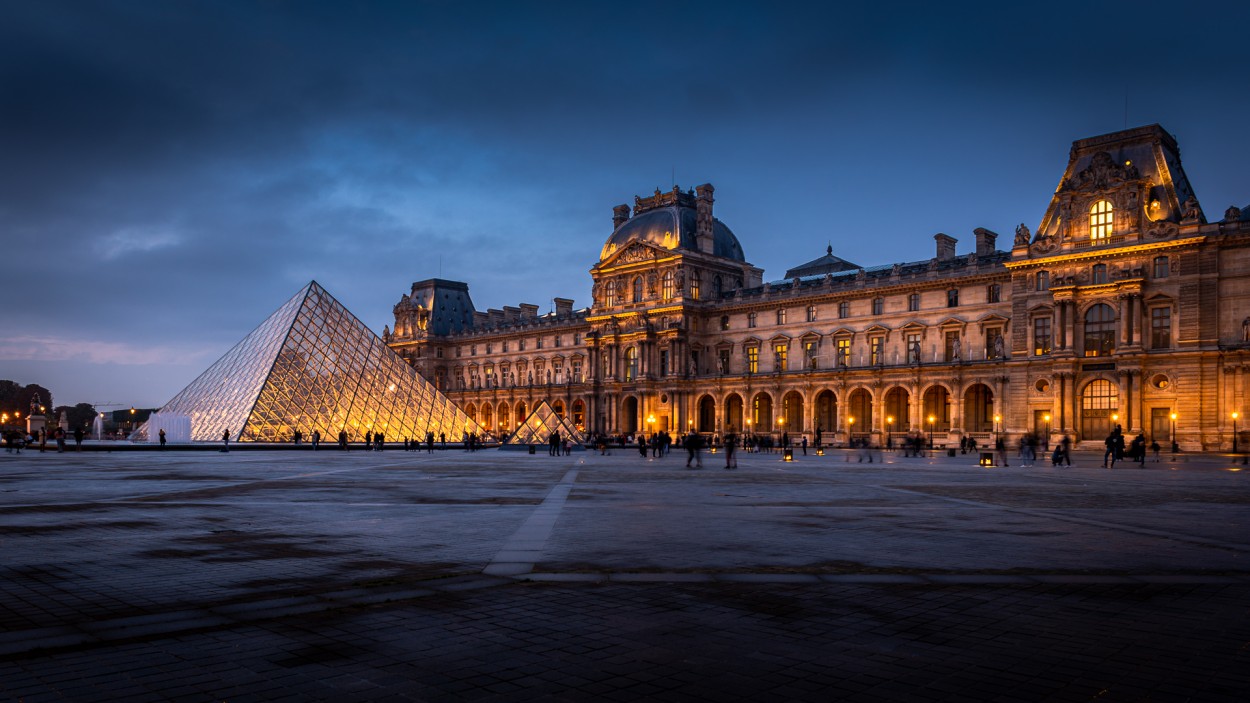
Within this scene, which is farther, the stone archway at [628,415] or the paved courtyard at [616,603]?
the stone archway at [628,415]

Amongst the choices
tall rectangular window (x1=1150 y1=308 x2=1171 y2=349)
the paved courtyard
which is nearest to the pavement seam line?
the paved courtyard

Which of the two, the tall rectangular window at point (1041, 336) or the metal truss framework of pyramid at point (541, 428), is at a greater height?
the tall rectangular window at point (1041, 336)

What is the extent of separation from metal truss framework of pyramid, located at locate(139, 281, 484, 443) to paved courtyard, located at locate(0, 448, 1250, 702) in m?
34.9

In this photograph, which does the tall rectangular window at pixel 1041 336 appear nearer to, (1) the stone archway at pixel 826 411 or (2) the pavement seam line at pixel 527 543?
(1) the stone archway at pixel 826 411

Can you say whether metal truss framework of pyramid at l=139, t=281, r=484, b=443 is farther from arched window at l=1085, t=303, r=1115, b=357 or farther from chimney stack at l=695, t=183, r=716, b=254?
arched window at l=1085, t=303, r=1115, b=357

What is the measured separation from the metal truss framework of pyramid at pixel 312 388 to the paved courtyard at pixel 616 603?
3492 centimetres

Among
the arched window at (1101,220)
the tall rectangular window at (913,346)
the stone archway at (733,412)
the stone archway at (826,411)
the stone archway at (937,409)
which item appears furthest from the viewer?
the stone archway at (733,412)

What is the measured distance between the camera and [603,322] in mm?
78812

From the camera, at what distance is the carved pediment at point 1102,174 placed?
5078 centimetres

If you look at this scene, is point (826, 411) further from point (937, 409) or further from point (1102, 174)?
point (1102, 174)

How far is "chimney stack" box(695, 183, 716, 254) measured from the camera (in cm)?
7544

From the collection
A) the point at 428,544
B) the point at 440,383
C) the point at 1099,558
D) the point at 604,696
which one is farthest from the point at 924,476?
the point at 440,383

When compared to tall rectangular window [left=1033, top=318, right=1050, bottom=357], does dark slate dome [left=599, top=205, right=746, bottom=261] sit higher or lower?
higher

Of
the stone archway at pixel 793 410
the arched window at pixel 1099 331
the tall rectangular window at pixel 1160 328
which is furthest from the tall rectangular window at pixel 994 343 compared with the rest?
the stone archway at pixel 793 410
